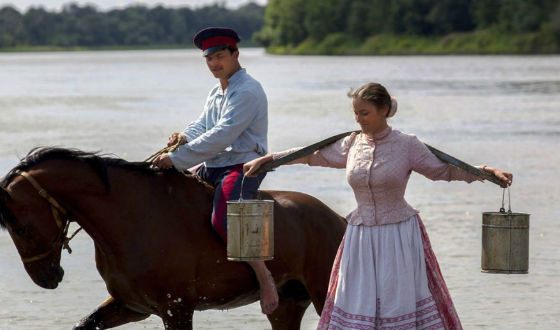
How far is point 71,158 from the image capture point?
7844mm

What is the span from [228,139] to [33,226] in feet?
3.66

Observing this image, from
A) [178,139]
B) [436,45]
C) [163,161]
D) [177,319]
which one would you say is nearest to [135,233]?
[163,161]

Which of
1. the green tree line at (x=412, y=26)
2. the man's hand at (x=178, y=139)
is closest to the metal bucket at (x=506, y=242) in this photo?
the man's hand at (x=178, y=139)

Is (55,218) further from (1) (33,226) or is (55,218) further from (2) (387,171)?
(2) (387,171)

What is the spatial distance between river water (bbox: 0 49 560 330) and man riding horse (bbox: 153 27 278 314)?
276 centimetres

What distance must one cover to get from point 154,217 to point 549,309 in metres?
4.41

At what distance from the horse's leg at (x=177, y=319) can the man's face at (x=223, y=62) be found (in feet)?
4.22

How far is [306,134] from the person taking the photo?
30.2 m

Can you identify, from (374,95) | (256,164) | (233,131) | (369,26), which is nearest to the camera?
(374,95)

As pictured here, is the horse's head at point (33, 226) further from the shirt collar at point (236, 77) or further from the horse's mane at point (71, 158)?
the shirt collar at point (236, 77)

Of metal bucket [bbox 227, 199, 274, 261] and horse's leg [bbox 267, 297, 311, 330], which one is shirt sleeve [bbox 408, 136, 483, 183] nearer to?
metal bucket [bbox 227, 199, 274, 261]

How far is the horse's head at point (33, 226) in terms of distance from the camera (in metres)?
7.67

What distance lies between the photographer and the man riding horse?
7.87 metres

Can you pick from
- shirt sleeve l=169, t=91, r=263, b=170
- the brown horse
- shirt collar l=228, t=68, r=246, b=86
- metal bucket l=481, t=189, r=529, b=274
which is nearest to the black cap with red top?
shirt collar l=228, t=68, r=246, b=86
